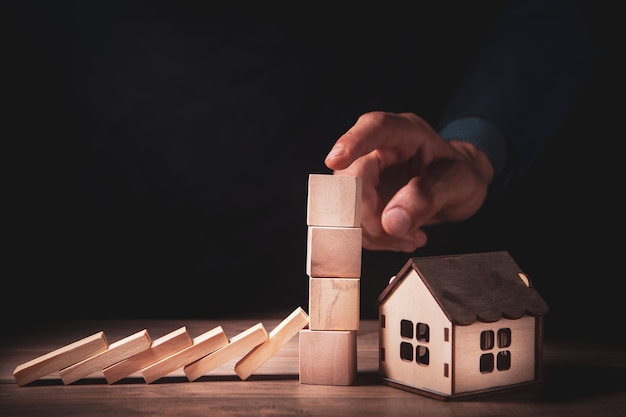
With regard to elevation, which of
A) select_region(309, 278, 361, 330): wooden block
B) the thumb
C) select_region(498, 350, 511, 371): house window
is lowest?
select_region(498, 350, 511, 371): house window

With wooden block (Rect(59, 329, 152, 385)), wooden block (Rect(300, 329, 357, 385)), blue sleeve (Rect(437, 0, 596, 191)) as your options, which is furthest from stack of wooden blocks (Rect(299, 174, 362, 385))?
blue sleeve (Rect(437, 0, 596, 191))

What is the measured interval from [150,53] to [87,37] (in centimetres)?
22

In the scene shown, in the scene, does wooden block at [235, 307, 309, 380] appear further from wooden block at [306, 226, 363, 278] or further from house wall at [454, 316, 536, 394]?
house wall at [454, 316, 536, 394]

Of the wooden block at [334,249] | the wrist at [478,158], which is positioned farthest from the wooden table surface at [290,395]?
the wrist at [478,158]

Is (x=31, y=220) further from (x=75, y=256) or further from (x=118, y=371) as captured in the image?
(x=118, y=371)

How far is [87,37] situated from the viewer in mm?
2449

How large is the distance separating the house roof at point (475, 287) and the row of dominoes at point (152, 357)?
0.28 meters

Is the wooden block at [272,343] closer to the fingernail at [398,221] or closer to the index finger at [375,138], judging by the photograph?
the index finger at [375,138]

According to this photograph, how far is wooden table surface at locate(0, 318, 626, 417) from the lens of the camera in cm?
120

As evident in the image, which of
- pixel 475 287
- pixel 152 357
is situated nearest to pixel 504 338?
pixel 475 287

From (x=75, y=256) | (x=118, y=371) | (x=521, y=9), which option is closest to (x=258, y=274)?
(x=75, y=256)

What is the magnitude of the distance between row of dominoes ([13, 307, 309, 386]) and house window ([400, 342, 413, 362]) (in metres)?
0.20

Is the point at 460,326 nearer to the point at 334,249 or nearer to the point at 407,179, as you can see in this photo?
the point at 334,249

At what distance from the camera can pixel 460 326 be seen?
1.25 m
